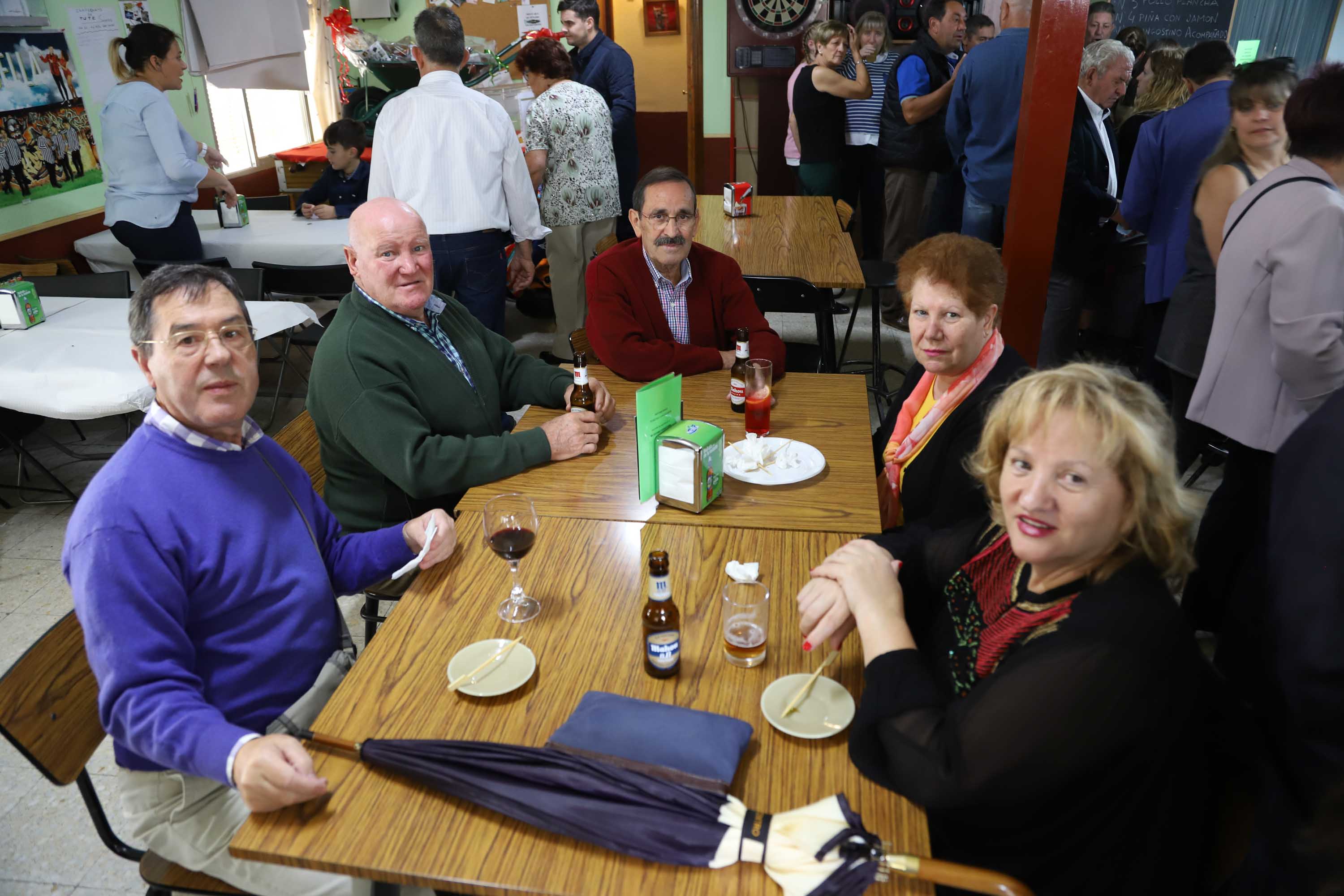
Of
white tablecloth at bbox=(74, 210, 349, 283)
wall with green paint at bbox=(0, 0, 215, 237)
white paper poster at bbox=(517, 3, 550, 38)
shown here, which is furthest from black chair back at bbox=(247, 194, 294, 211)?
white paper poster at bbox=(517, 3, 550, 38)

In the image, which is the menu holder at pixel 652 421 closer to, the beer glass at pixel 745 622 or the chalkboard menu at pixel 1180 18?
the beer glass at pixel 745 622

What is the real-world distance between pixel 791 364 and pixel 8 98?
4425 millimetres

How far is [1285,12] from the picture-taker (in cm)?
766

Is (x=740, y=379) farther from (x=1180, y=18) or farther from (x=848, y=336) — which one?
(x=1180, y=18)

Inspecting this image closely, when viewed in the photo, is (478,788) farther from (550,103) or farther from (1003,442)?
(550,103)

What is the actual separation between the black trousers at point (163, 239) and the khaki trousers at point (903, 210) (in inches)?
167

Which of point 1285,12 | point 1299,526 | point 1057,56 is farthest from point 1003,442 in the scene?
point 1285,12

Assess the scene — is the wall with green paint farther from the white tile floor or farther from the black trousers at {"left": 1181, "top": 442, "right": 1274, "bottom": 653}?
the black trousers at {"left": 1181, "top": 442, "right": 1274, "bottom": 653}

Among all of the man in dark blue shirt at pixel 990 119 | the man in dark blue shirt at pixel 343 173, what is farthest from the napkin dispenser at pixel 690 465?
the man in dark blue shirt at pixel 343 173

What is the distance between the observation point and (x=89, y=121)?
207 inches

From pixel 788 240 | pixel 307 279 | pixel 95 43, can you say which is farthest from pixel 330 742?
pixel 95 43

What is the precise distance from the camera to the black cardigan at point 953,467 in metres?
2.02

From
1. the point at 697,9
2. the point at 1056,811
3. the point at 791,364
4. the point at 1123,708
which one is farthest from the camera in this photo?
the point at 697,9

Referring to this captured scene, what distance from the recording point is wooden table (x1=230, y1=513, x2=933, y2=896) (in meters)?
1.13
